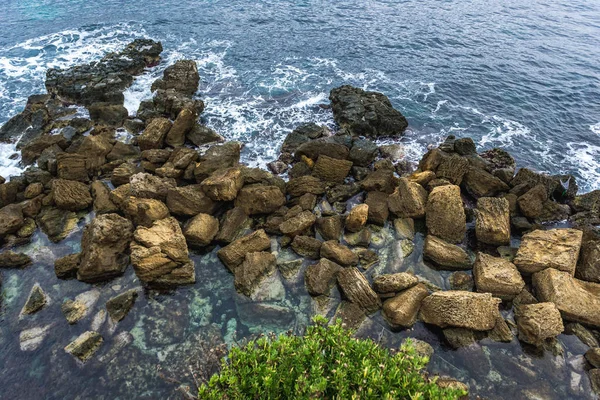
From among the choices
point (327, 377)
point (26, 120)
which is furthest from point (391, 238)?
point (26, 120)

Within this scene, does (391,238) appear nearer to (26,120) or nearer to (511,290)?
(511,290)

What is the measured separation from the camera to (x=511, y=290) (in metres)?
19.6

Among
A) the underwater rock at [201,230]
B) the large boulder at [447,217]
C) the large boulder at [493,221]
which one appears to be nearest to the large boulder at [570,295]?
the large boulder at [493,221]

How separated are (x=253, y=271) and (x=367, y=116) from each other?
1909 centimetres

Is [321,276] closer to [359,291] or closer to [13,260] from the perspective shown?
[359,291]

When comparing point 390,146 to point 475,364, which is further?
point 390,146

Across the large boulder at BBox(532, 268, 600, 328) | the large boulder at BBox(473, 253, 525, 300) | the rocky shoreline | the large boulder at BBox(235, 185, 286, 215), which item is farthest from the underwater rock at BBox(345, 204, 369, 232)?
the large boulder at BBox(532, 268, 600, 328)

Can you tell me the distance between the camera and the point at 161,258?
66.3ft

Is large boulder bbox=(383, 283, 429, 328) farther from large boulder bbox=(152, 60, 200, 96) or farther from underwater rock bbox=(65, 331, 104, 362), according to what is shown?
large boulder bbox=(152, 60, 200, 96)

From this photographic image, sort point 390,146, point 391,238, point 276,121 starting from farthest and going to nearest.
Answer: point 276,121 → point 390,146 → point 391,238

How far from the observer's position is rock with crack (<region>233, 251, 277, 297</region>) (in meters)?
20.0

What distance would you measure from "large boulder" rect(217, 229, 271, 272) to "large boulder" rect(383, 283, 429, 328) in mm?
7840

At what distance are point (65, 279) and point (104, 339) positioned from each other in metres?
5.04

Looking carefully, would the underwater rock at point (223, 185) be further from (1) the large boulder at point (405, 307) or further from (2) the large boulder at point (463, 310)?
(2) the large boulder at point (463, 310)
